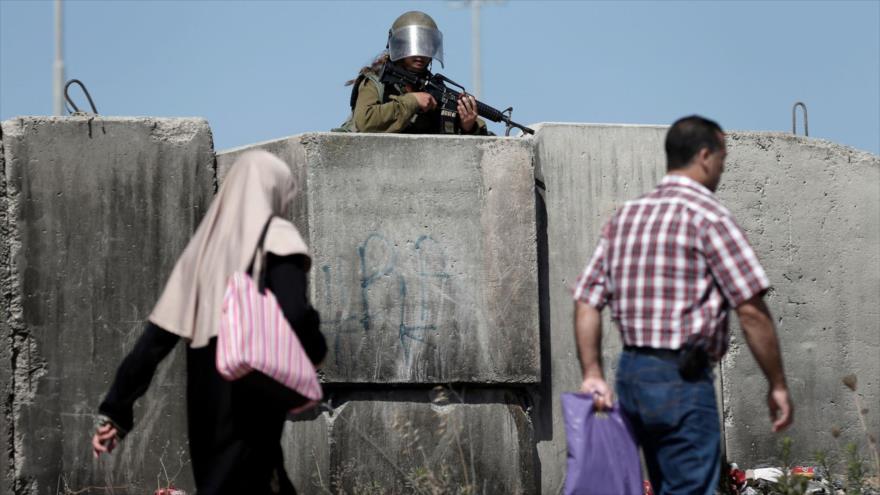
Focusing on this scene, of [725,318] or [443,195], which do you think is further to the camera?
[443,195]

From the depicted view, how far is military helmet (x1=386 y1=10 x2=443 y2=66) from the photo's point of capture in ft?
24.7

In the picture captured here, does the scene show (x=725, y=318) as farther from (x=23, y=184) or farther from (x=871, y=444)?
(x=23, y=184)

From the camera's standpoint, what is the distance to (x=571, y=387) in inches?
281

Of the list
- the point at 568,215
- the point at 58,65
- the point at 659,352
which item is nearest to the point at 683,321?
the point at 659,352

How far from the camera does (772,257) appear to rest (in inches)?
298

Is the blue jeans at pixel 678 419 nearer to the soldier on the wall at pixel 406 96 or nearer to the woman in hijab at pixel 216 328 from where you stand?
the woman in hijab at pixel 216 328

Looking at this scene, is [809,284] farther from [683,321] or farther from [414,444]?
[683,321]

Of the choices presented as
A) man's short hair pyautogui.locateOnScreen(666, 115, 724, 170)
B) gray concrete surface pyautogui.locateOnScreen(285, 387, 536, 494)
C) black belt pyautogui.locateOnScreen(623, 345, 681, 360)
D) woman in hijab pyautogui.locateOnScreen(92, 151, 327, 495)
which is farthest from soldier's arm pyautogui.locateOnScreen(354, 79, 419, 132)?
black belt pyautogui.locateOnScreen(623, 345, 681, 360)

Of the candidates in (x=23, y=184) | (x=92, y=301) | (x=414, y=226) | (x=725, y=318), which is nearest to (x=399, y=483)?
Answer: (x=414, y=226)

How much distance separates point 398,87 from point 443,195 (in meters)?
0.91

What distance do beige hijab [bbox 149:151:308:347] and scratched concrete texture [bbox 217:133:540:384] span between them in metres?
2.49

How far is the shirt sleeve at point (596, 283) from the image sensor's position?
Result: 4320 mm

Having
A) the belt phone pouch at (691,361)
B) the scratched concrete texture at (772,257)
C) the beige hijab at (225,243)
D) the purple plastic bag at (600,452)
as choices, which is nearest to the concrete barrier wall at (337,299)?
the scratched concrete texture at (772,257)

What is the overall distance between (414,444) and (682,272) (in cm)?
299
